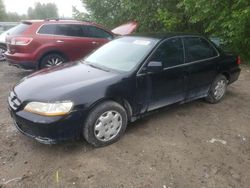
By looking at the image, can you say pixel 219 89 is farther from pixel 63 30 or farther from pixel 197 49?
pixel 63 30

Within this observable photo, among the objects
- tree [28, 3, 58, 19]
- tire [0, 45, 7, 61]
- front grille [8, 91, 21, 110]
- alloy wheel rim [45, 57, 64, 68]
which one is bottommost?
tree [28, 3, 58, 19]

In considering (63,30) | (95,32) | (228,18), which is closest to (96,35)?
(95,32)

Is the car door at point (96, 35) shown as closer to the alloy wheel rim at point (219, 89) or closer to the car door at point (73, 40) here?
the car door at point (73, 40)

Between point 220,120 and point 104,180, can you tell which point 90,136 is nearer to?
point 104,180

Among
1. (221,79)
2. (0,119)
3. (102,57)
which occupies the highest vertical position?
(102,57)

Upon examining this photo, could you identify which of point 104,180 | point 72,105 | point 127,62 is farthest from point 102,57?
point 104,180

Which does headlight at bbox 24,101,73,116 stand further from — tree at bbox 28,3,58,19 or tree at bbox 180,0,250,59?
tree at bbox 28,3,58,19

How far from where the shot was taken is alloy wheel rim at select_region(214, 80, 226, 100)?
5.71 m

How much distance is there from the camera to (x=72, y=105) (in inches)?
142

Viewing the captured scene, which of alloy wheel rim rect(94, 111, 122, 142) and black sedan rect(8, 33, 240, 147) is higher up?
black sedan rect(8, 33, 240, 147)

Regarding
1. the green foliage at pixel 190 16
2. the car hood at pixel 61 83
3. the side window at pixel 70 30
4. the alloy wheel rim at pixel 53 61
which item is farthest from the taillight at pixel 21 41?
the green foliage at pixel 190 16

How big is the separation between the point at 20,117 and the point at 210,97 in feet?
11.9

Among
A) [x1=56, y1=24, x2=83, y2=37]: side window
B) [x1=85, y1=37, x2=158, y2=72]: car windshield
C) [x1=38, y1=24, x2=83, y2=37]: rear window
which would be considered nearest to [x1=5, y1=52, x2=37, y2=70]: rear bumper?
[x1=38, y1=24, x2=83, y2=37]: rear window

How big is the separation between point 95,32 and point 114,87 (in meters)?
5.36
